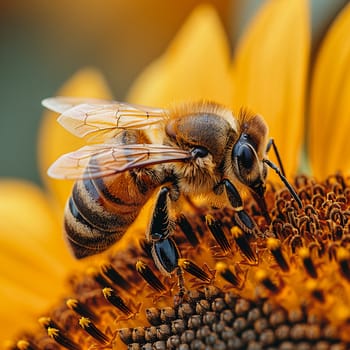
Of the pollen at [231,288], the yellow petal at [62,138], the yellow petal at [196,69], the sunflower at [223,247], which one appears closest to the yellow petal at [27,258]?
the sunflower at [223,247]

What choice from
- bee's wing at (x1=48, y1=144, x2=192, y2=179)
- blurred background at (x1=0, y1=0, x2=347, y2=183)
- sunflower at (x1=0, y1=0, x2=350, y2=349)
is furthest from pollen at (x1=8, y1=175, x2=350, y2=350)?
blurred background at (x1=0, y1=0, x2=347, y2=183)

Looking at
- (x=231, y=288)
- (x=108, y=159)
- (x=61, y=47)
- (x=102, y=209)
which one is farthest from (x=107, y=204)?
(x=61, y=47)

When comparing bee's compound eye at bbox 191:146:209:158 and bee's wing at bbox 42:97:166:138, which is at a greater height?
bee's wing at bbox 42:97:166:138

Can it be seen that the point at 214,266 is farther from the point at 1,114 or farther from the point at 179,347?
the point at 1,114

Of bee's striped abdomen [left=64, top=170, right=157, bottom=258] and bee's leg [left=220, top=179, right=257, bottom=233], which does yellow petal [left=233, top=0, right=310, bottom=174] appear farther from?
bee's striped abdomen [left=64, top=170, right=157, bottom=258]

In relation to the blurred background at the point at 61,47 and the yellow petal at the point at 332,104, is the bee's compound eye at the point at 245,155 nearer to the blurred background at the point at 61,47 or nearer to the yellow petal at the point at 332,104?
the yellow petal at the point at 332,104

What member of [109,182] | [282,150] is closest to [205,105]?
[109,182]

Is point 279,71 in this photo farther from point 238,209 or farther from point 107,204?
point 107,204
